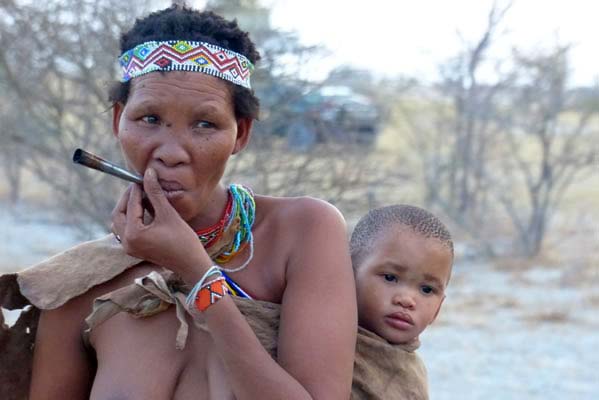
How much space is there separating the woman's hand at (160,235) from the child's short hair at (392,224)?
53 centimetres

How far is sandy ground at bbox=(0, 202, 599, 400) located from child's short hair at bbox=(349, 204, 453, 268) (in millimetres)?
4565

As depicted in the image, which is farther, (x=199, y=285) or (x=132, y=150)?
(x=132, y=150)

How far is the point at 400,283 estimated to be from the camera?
2422 millimetres

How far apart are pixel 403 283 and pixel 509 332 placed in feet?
20.8

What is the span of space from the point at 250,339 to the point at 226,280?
0.85 ft

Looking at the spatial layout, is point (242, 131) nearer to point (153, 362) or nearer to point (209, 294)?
point (209, 294)

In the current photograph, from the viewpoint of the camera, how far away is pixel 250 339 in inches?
80.7

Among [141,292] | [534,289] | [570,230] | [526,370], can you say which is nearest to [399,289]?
[141,292]

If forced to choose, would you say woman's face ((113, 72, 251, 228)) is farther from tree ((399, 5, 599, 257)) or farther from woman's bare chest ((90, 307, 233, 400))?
tree ((399, 5, 599, 257))

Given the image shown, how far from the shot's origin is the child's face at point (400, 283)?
7.83 ft

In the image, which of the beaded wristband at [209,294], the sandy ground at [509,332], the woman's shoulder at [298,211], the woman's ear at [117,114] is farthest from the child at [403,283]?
the sandy ground at [509,332]

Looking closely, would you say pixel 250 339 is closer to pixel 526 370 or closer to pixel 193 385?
pixel 193 385

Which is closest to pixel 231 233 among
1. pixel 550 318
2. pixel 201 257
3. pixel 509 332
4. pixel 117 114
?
pixel 201 257

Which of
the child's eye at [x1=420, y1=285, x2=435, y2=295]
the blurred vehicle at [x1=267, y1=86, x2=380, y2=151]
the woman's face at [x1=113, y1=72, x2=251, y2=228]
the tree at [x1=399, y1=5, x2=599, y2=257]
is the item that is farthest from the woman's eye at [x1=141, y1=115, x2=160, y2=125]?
the tree at [x1=399, y1=5, x2=599, y2=257]
